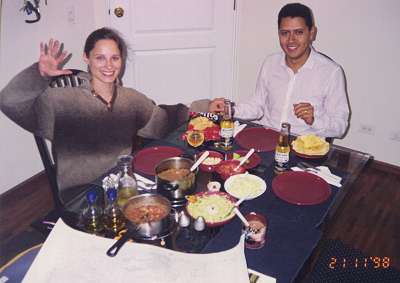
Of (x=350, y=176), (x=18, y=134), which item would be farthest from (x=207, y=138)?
(x=18, y=134)

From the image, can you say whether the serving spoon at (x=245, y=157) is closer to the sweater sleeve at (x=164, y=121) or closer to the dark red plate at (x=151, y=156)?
the dark red plate at (x=151, y=156)

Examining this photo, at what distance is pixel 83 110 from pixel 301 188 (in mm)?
1199

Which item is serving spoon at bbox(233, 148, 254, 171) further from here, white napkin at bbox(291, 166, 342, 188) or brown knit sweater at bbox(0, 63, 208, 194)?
brown knit sweater at bbox(0, 63, 208, 194)

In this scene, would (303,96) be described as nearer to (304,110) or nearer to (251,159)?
(304,110)

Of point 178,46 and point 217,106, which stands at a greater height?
point 178,46

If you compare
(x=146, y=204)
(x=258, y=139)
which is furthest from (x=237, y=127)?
(x=146, y=204)

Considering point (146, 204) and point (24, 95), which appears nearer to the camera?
point (146, 204)

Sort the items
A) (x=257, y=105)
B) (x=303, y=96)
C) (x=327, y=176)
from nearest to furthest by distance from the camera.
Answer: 1. (x=327, y=176)
2. (x=303, y=96)
3. (x=257, y=105)

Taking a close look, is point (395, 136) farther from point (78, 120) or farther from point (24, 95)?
point (24, 95)

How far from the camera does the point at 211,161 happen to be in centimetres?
195

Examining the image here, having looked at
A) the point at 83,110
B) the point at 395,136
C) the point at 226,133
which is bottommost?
the point at 395,136

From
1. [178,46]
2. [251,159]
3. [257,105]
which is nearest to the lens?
[251,159]

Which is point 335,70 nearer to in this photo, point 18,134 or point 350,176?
point 350,176

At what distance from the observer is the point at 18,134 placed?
3227 mm
